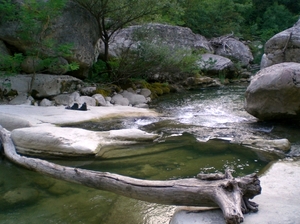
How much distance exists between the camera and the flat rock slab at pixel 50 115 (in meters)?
6.46

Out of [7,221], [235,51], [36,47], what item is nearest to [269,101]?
[7,221]

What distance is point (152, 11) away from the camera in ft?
37.0

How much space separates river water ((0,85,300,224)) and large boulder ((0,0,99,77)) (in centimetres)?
389

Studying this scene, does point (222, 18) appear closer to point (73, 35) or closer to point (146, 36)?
point (146, 36)

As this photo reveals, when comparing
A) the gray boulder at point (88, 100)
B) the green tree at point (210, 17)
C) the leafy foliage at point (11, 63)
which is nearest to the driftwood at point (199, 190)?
the leafy foliage at point (11, 63)

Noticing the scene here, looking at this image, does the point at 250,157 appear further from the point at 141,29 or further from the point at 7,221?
the point at 141,29

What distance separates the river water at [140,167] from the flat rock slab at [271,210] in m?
0.50

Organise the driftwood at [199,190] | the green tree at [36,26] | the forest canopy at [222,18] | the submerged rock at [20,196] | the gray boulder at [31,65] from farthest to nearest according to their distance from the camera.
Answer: the forest canopy at [222,18]
the gray boulder at [31,65]
the green tree at [36,26]
the submerged rock at [20,196]
the driftwood at [199,190]

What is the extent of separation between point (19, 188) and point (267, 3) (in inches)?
1284

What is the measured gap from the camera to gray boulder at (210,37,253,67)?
2043cm

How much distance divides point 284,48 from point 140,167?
332 inches

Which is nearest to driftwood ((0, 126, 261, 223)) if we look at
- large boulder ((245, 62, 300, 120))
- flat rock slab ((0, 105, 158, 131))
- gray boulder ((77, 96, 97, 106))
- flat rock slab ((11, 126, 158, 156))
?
flat rock slab ((11, 126, 158, 156))

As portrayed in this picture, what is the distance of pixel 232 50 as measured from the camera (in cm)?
2066

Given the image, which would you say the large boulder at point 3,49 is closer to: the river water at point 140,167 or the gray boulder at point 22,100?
the gray boulder at point 22,100
